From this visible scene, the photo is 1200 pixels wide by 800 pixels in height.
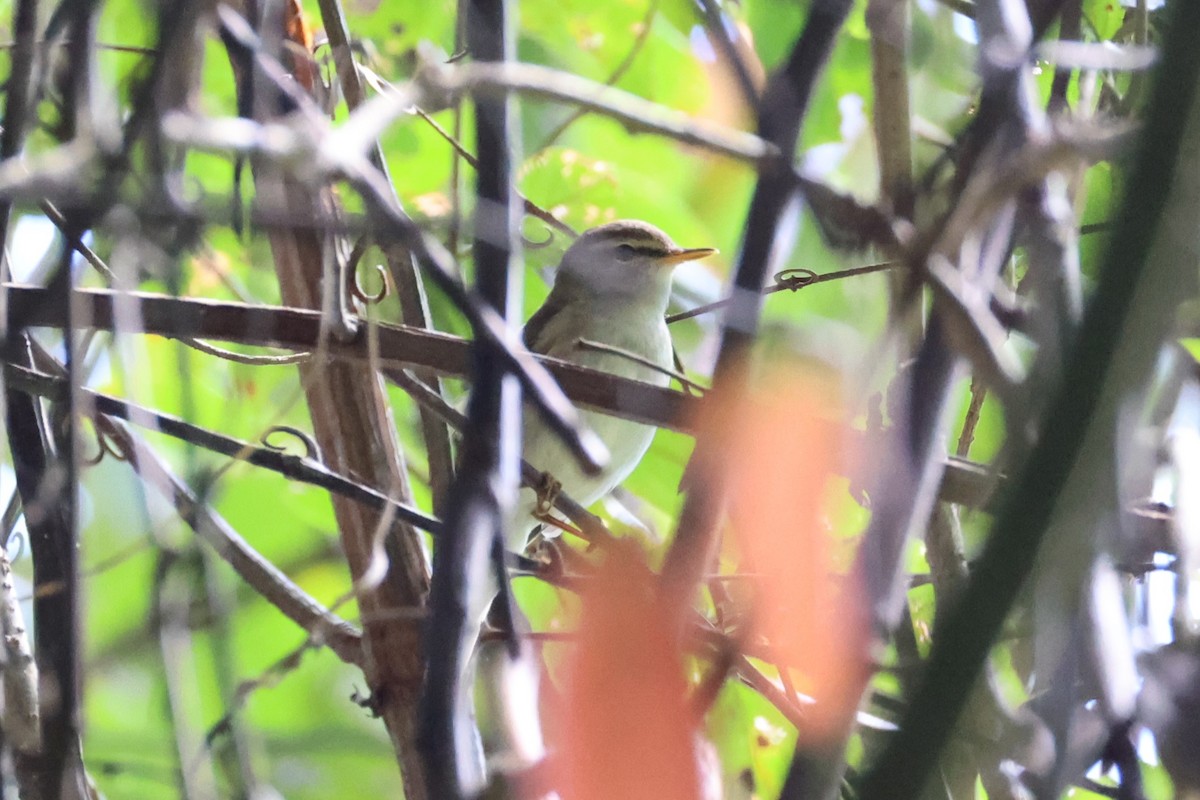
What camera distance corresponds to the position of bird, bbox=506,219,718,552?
2518 mm

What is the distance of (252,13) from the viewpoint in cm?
158

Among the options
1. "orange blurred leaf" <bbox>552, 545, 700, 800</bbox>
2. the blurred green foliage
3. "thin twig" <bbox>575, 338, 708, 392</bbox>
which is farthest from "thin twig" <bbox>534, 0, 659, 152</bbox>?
"orange blurred leaf" <bbox>552, 545, 700, 800</bbox>

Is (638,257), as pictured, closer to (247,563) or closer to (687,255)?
(687,255)

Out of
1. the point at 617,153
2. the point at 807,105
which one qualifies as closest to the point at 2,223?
the point at 807,105

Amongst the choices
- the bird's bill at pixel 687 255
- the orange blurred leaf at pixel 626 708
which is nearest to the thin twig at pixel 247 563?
the orange blurred leaf at pixel 626 708

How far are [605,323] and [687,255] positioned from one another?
0.77ft

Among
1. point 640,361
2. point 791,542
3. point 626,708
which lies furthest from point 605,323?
point 626,708

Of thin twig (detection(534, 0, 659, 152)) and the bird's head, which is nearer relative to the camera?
thin twig (detection(534, 0, 659, 152))

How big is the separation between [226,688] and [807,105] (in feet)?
2.39

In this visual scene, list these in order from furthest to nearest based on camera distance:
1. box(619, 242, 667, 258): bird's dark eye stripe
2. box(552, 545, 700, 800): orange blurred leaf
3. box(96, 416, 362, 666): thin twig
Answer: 1. box(619, 242, 667, 258): bird's dark eye stripe
2. box(96, 416, 362, 666): thin twig
3. box(552, 545, 700, 800): orange blurred leaf

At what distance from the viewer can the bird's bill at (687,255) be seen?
2688 millimetres

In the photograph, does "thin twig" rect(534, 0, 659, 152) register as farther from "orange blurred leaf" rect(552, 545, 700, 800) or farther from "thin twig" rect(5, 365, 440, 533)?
"orange blurred leaf" rect(552, 545, 700, 800)

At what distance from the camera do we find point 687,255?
8.87 ft

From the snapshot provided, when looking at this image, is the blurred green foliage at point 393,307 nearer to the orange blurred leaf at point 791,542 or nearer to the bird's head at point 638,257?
the bird's head at point 638,257
